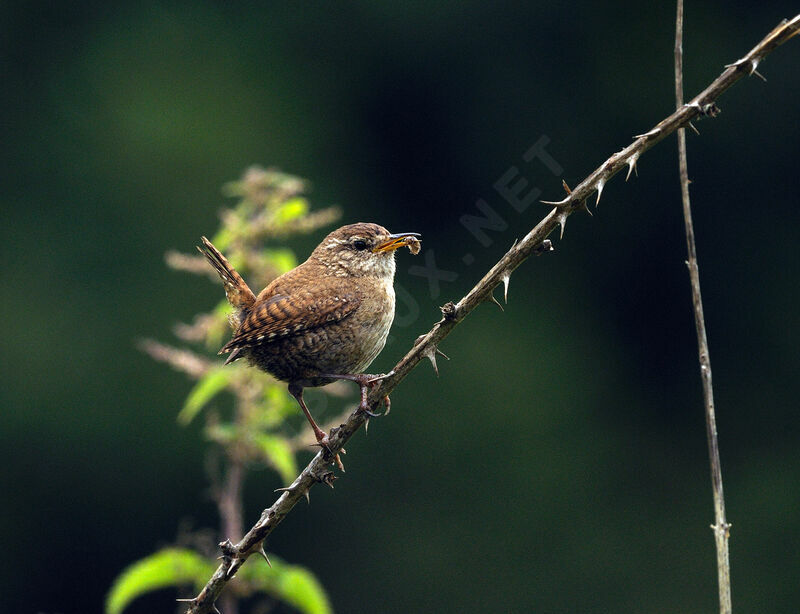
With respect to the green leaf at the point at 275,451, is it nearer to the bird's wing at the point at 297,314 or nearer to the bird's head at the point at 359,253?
the bird's wing at the point at 297,314

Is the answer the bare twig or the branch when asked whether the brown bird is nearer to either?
the branch

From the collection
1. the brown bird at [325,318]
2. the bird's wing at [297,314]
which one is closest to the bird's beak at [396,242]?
the brown bird at [325,318]

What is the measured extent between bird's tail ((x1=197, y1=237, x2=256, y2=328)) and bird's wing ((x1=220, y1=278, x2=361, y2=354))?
24 cm

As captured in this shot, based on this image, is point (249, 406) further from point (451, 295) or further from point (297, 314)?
point (451, 295)

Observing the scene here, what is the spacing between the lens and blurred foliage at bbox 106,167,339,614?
376 centimetres

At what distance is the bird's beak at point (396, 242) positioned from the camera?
336 cm

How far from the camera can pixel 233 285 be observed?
392 centimetres

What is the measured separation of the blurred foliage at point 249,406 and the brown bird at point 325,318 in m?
0.18

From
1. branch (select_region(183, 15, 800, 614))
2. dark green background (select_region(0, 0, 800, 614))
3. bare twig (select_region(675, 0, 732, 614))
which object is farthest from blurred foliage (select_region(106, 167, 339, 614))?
dark green background (select_region(0, 0, 800, 614))

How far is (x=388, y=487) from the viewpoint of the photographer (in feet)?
42.7

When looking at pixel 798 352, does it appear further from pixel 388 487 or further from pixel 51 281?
pixel 51 281

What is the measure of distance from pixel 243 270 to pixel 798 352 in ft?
38.2

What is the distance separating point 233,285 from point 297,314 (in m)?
0.40

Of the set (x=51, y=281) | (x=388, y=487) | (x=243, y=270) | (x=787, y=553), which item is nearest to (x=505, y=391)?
(x=388, y=487)
